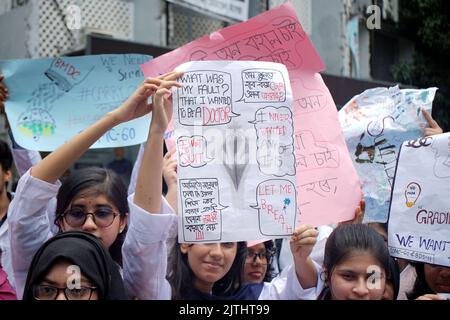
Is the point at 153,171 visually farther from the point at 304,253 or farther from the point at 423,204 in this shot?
the point at 423,204

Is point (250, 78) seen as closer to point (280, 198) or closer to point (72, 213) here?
point (280, 198)

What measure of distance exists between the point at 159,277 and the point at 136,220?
228 mm

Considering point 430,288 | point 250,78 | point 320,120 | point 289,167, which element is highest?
point 250,78

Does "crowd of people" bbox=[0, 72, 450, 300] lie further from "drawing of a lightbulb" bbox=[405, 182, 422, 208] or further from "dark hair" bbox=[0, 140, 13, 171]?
"dark hair" bbox=[0, 140, 13, 171]

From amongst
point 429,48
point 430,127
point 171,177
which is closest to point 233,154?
point 171,177

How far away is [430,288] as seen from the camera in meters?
2.14

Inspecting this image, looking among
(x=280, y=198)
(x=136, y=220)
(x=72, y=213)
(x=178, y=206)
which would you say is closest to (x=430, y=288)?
(x=280, y=198)

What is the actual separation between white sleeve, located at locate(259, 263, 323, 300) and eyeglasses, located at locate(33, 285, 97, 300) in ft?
2.41

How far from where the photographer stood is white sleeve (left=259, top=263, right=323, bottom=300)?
6.64 ft

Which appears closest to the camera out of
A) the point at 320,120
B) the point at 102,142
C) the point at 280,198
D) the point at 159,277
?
the point at 159,277

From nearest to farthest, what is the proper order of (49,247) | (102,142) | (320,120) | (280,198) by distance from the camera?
(49,247) → (280,198) → (320,120) → (102,142)

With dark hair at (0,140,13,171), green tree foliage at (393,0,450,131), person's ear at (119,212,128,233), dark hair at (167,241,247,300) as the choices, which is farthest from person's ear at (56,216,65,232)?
green tree foliage at (393,0,450,131)

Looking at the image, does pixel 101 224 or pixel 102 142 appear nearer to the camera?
pixel 101 224

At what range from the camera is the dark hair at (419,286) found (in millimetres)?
2156
